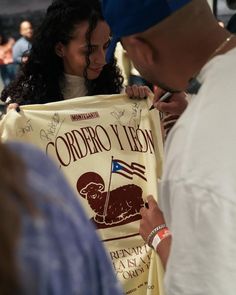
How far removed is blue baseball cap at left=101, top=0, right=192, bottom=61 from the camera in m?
1.05

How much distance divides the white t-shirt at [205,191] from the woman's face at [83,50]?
116 cm

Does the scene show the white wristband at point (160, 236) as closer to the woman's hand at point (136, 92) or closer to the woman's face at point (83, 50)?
the woman's hand at point (136, 92)

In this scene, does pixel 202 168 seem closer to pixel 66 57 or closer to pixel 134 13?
pixel 134 13

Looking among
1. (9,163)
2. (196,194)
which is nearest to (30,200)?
(9,163)

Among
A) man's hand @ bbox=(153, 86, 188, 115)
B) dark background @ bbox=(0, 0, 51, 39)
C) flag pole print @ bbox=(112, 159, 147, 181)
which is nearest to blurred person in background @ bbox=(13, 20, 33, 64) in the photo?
dark background @ bbox=(0, 0, 51, 39)

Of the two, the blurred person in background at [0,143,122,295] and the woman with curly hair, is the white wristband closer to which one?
the blurred person in background at [0,143,122,295]

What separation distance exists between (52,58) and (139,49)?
3.27 ft

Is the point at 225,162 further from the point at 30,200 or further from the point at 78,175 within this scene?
the point at 78,175

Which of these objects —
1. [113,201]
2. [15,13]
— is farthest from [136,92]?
[15,13]

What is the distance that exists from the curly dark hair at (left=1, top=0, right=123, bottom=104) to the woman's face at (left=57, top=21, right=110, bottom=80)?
0.6 inches

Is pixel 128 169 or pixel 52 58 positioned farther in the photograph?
pixel 52 58

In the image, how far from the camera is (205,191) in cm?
80

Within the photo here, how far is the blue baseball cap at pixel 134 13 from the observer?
1053 mm

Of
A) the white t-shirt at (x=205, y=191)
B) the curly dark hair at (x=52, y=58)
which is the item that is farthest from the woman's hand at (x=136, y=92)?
A: the white t-shirt at (x=205, y=191)
